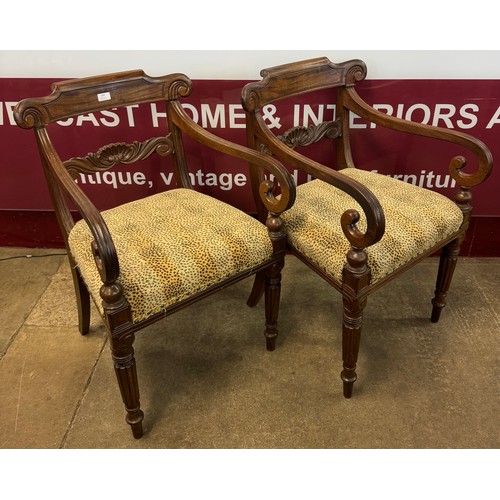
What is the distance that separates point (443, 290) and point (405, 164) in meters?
0.62

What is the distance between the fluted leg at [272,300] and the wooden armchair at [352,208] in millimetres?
114

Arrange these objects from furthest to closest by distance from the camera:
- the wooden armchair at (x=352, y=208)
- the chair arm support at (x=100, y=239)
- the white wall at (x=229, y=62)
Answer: the white wall at (x=229, y=62) < the wooden armchair at (x=352, y=208) < the chair arm support at (x=100, y=239)

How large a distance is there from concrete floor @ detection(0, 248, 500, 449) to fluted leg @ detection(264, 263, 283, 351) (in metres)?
0.08

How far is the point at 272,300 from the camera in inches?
67.4

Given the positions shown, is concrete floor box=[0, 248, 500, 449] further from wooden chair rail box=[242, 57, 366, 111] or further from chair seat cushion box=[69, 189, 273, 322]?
wooden chair rail box=[242, 57, 366, 111]

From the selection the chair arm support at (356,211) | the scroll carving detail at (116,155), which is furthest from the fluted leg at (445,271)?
the scroll carving detail at (116,155)

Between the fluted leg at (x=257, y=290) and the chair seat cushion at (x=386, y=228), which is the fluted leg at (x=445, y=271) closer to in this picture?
the chair seat cushion at (x=386, y=228)

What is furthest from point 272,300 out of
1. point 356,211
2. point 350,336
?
point 356,211

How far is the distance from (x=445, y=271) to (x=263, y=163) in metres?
0.89

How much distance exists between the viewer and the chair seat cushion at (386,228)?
1435 mm

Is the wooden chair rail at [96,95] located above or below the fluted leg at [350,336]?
above

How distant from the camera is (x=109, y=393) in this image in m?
1.69

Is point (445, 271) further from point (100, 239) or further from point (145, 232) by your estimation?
point (100, 239)
